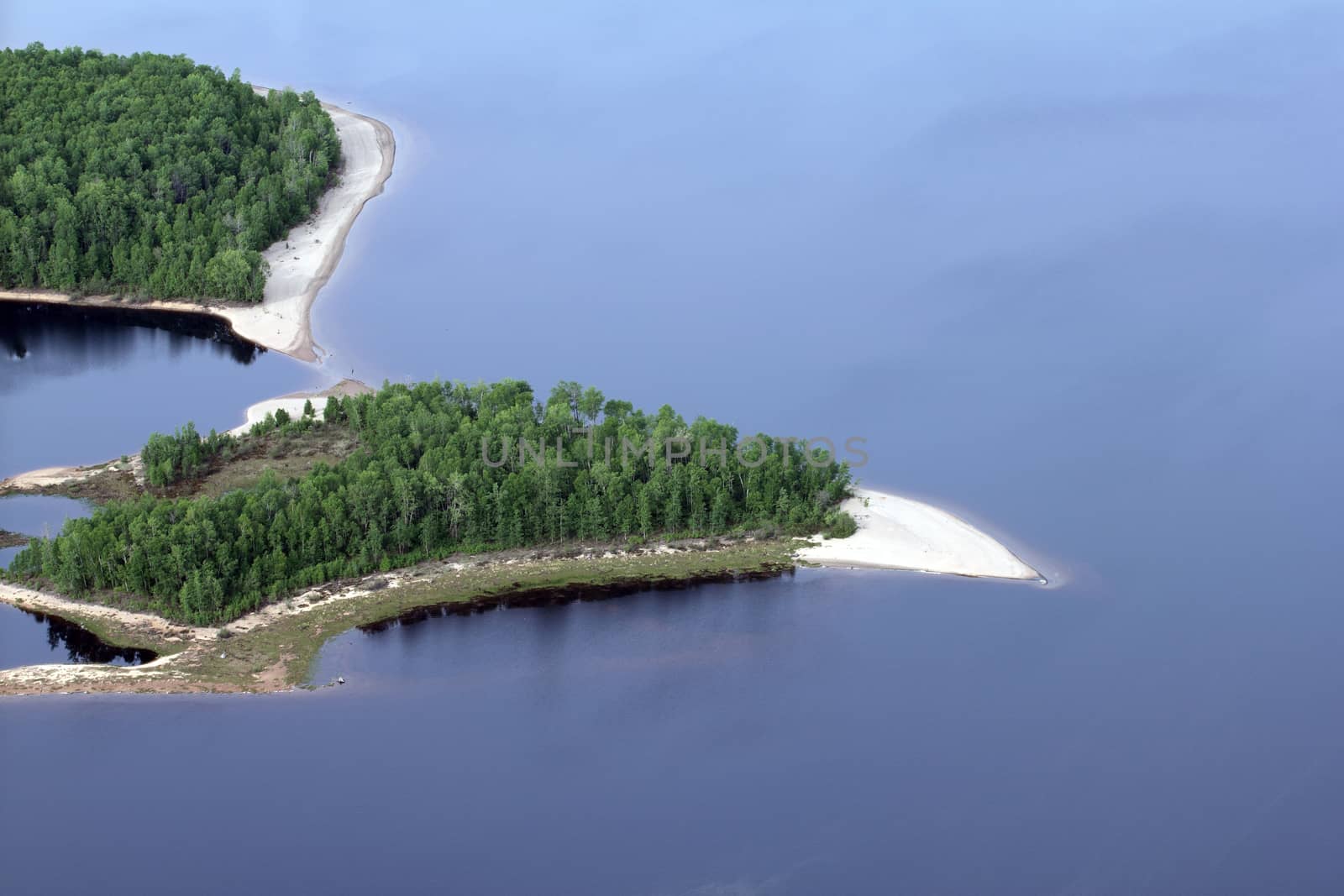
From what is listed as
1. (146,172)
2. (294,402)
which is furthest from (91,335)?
(294,402)

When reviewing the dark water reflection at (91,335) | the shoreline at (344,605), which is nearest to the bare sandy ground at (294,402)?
the dark water reflection at (91,335)

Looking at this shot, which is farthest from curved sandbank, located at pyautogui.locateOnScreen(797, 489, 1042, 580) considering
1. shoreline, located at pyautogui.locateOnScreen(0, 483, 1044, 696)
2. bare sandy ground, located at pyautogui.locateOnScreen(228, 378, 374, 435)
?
bare sandy ground, located at pyautogui.locateOnScreen(228, 378, 374, 435)

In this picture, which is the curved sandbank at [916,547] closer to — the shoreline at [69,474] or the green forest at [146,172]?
the shoreline at [69,474]

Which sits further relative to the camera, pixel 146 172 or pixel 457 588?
pixel 146 172

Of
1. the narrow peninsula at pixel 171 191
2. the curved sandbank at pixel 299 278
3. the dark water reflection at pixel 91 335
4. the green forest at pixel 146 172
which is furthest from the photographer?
the green forest at pixel 146 172

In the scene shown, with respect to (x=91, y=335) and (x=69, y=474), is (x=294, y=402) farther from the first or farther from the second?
(x=91, y=335)

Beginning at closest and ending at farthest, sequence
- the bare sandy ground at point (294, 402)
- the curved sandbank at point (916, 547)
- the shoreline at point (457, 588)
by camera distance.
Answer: the shoreline at point (457, 588) < the curved sandbank at point (916, 547) < the bare sandy ground at point (294, 402)
